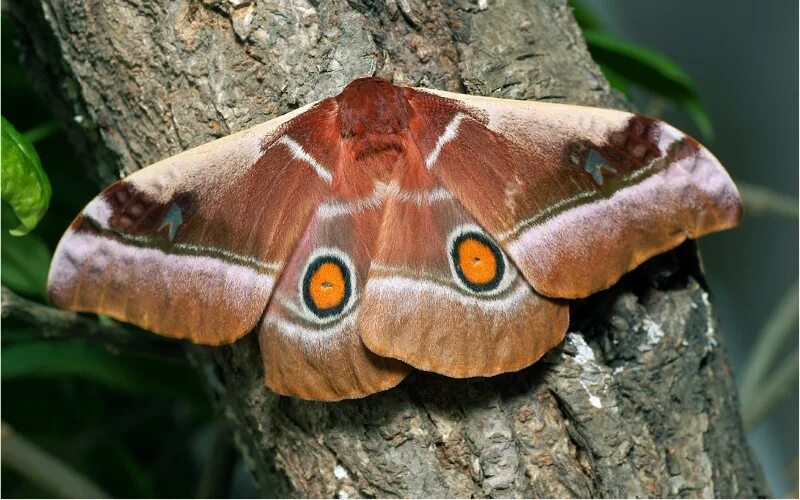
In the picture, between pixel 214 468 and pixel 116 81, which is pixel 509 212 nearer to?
pixel 116 81

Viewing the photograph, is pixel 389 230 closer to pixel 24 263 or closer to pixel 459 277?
pixel 459 277

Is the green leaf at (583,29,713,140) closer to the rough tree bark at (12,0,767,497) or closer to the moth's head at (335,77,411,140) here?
the rough tree bark at (12,0,767,497)

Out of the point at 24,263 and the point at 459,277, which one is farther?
the point at 24,263

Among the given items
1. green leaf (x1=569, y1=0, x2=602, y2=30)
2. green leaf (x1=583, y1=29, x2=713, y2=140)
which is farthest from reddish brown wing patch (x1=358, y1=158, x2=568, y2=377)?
green leaf (x1=569, y1=0, x2=602, y2=30)

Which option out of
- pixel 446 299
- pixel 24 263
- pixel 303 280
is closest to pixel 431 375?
pixel 446 299

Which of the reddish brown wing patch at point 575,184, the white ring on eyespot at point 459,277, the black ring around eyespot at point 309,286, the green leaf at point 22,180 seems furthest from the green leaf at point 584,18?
the green leaf at point 22,180

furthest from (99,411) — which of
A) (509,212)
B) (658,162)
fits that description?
(658,162)
